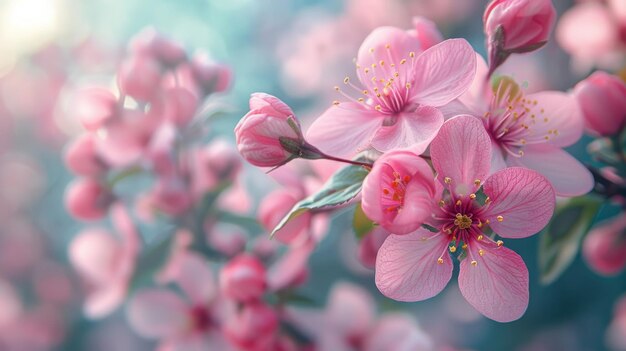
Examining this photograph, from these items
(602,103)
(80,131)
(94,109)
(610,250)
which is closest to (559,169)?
(602,103)

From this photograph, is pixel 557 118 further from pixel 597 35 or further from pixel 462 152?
pixel 597 35

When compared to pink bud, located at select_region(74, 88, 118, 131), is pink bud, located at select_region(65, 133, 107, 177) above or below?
below

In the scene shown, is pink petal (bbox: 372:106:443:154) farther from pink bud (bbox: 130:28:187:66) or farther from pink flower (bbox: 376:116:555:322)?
pink bud (bbox: 130:28:187:66)

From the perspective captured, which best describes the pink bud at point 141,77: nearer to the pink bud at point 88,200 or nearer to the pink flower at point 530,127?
the pink bud at point 88,200

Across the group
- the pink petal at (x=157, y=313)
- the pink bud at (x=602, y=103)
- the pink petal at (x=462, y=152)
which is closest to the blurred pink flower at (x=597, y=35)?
the pink bud at (x=602, y=103)

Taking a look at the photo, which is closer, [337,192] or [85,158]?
[337,192]

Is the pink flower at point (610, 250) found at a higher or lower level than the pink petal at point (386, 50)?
lower

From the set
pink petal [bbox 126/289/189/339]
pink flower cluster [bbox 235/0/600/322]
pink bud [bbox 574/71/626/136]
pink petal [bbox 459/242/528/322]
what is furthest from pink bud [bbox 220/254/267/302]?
pink bud [bbox 574/71/626/136]
